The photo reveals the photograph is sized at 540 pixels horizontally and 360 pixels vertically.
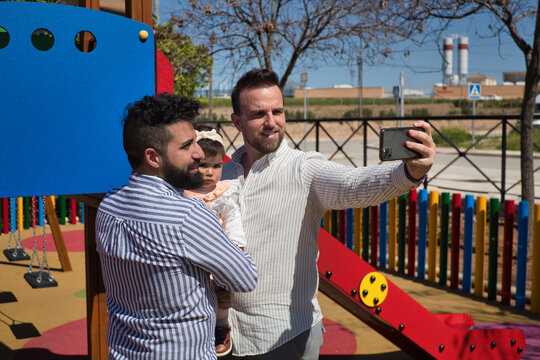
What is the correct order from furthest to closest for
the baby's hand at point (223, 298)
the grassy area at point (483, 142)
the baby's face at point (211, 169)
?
the grassy area at point (483, 142) → the baby's face at point (211, 169) → the baby's hand at point (223, 298)

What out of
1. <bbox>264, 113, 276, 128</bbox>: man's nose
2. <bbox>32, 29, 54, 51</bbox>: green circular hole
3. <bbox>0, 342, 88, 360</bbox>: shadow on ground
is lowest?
<bbox>0, 342, 88, 360</bbox>: shadow on ground

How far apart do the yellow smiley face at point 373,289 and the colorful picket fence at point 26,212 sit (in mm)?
7062

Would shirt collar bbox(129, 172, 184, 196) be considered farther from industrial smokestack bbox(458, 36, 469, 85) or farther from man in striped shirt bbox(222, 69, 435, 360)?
industrial smokestack bbox(458, 36, 469, 85)

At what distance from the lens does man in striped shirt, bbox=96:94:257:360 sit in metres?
1.77

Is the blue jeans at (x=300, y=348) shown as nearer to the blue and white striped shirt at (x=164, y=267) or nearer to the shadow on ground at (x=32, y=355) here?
the blue and white striped shirt at (x=164, y=267)

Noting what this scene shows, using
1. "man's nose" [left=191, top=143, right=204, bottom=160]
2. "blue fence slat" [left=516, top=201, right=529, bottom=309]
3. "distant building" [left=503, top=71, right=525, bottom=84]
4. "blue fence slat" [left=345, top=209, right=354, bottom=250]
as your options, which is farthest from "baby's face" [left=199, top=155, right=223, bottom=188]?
"distant building" [left=503, top=71, right=525, bottom=84]

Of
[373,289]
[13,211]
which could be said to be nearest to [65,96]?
[373,289]

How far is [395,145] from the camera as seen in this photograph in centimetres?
190

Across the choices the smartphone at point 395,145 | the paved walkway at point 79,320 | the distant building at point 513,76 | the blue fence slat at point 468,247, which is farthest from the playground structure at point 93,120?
the distant building at point 513,76

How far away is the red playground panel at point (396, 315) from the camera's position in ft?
9.07

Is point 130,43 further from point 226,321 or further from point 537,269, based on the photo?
point 537,269

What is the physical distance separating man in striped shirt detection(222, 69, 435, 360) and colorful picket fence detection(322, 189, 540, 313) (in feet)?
12.0

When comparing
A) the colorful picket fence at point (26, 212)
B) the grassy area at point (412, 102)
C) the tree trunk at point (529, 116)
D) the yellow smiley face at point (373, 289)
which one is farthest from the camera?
the grassy area at point (412, 102)

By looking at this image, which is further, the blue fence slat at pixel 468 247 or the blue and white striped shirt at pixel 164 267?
the blue fence slat at pixel 468 247
